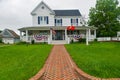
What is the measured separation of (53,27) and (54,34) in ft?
5.88

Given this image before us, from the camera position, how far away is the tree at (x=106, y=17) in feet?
180

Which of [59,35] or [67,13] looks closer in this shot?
[59,35]

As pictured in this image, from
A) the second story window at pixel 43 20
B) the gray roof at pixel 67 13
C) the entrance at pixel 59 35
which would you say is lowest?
the entrance at pixel 59 35

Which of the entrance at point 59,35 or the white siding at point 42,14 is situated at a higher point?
the white siding at point 42,14

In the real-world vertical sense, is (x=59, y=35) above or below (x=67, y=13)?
below

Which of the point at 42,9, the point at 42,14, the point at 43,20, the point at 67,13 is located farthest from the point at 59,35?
the point at 42,9

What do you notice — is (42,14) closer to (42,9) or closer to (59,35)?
(42,9)

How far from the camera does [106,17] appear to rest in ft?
181

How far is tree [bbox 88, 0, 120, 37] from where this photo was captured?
5498 cm

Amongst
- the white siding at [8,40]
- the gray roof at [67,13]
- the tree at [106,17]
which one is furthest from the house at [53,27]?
the white siding at [8,40]

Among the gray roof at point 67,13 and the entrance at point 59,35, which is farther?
the gray roof at point 67,13

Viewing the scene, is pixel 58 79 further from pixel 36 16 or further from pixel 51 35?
pixel 36 16

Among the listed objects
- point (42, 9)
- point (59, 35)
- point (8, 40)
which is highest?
point (42, 9)

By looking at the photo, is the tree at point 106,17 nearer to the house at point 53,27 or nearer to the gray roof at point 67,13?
the gray roof at point 67,13
